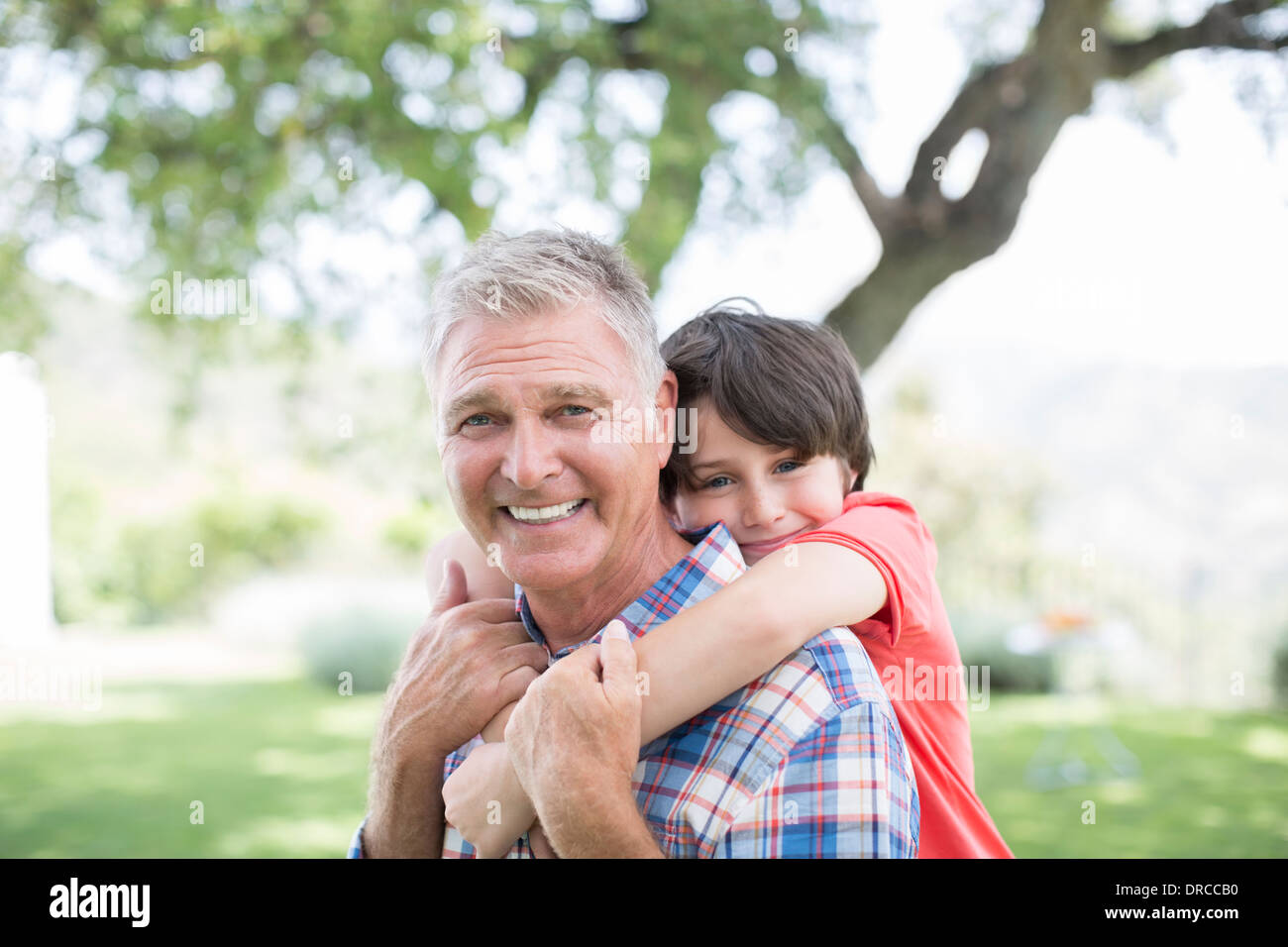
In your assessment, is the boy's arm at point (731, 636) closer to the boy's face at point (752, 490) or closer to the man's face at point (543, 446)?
the man's face at point (543, 446)

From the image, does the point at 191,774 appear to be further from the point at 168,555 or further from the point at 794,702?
the point at 794,702

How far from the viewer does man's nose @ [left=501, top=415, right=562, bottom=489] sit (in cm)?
189

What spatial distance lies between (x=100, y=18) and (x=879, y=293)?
15.9 feet

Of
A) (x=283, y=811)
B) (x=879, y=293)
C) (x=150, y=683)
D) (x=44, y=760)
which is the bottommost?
(x=283, y=811)

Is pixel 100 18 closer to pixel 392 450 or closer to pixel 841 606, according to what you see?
pixel 392 450

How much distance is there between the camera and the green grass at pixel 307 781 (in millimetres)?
7367

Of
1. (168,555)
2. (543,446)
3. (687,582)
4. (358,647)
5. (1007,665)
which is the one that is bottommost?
(687,582)

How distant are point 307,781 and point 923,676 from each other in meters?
8.08

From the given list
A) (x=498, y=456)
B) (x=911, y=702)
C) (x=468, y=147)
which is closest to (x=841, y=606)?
(x=911, y=702)

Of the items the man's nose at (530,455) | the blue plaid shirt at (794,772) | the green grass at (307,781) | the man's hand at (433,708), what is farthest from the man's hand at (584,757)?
the green grass at (307,781)

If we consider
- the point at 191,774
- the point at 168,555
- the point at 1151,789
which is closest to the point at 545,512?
the point at 1151,789

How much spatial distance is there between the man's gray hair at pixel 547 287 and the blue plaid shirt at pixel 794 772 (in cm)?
63

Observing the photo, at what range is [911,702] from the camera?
2109mm

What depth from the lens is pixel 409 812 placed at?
6.70 ft
